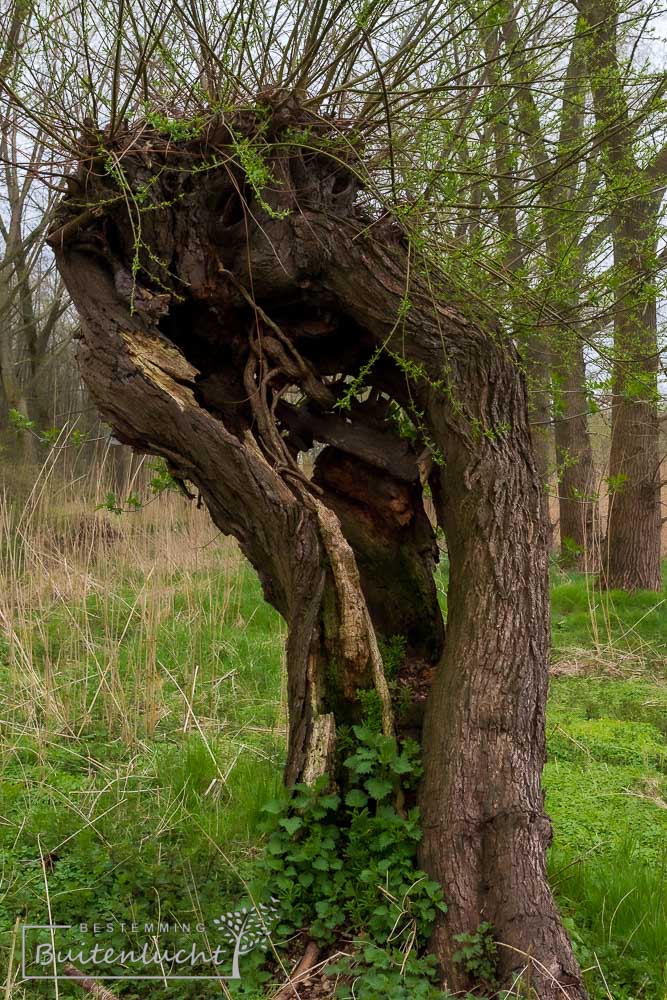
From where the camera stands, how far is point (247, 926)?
2551 millimetres

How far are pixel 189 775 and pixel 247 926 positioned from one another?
121cm

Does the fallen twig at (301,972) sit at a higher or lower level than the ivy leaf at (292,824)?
lower

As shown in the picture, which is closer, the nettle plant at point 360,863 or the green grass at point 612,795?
the nettle plant at point 360,863

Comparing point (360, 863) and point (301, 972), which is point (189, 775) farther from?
point (301, 972)

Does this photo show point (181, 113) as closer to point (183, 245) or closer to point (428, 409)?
point (183, 245)

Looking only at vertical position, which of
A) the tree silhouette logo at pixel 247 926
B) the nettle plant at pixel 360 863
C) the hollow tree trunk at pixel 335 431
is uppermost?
the hollow tree trunk at pixel 335 431

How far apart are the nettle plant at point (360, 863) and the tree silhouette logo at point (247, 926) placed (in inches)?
1.5

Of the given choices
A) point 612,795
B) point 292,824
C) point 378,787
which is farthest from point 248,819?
point 612,795

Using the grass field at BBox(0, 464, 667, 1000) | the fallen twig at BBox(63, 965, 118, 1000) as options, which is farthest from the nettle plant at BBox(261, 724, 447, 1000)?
the fallen twig at BBox(63, 965, 118, 1000)

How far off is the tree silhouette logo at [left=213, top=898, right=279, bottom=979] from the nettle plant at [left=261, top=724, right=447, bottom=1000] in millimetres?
39

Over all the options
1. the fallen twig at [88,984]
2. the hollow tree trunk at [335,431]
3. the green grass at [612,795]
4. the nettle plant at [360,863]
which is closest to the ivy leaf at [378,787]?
the nettle plant at [360,863]

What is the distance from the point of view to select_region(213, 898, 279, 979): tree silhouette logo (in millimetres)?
2502

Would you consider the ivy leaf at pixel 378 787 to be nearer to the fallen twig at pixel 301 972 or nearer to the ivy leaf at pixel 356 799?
the ivy leaf at pixel 356 799

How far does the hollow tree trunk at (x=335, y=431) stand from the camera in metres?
2.70
